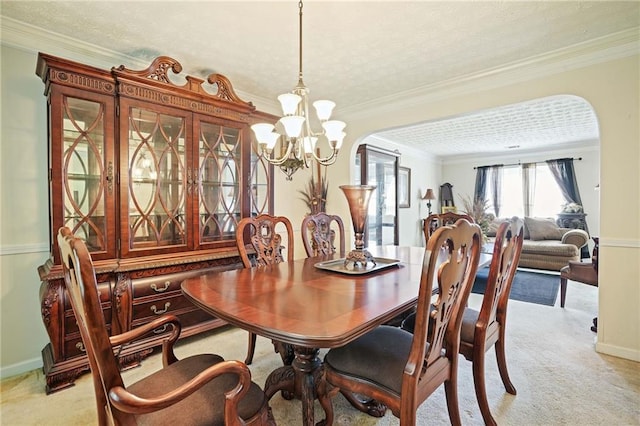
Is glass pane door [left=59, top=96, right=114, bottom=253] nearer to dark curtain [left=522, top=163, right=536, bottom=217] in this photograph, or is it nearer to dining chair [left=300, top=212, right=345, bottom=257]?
dining chair [left=300, top=212, right=345, bottom=257]

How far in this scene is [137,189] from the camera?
2.33 meters

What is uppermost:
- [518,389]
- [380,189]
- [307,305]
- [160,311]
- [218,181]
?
[380,189]

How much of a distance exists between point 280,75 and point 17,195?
2296mm

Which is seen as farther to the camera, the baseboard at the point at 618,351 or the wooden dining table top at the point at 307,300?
the baseboard at the point at 618,351

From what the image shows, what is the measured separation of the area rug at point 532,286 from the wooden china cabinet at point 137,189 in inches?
119

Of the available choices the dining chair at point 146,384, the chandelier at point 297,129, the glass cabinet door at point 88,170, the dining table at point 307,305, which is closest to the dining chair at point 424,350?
the dining table at point 307,305

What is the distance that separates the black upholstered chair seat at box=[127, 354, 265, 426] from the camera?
1.00 m

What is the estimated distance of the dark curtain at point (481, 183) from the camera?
7.38 metres

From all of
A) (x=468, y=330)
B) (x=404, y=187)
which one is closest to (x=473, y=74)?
(x=468, y=330)

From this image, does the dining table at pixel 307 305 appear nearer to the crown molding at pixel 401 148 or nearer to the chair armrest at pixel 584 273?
the chair armrest at pixel 584 273

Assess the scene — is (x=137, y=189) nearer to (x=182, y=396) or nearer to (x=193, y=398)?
(x=193, y=398)

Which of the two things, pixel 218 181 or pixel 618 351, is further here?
pixel 218 181

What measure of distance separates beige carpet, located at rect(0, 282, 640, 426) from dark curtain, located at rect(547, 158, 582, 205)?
4.66 meters

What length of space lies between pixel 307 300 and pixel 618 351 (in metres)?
2.68
